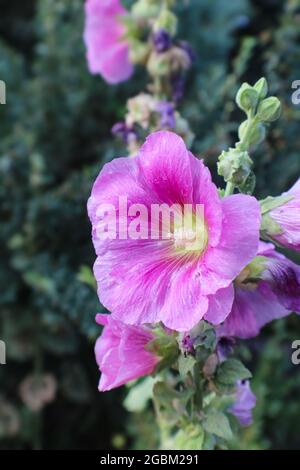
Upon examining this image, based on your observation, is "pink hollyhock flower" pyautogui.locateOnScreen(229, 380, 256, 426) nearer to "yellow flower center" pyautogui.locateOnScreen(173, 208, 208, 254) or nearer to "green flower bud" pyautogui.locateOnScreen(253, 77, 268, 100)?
"yellow flower center" pyautogui.locateOnScreen(173, 208, 208, 254)

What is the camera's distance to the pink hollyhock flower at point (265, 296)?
→ 68 centimetres

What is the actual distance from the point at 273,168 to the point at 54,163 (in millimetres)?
552

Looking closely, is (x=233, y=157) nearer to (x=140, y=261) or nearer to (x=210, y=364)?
(x=140, y=261)

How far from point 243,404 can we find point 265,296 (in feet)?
0.55

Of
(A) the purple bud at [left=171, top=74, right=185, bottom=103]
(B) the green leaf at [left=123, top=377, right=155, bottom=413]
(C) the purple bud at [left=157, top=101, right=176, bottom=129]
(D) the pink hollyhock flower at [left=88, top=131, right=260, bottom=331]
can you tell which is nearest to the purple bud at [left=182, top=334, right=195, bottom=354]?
(D) the pink hollyhock flower at [left=88, top=131, right=260, bottom=331]

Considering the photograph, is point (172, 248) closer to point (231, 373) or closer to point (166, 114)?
point (231, 373)

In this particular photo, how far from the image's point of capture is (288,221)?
25.8 inches

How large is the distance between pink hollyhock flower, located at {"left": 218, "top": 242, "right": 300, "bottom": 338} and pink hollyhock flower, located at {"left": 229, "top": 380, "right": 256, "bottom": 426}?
0.12 m

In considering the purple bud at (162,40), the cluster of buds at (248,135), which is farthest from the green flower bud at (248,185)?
the purple bud at (162,40)

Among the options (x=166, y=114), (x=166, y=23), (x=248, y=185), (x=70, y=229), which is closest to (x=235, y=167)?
(x=248, y=185)

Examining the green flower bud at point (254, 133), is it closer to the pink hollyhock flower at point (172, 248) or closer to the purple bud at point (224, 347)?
the pink hollyhock flower at point (172, 248)
